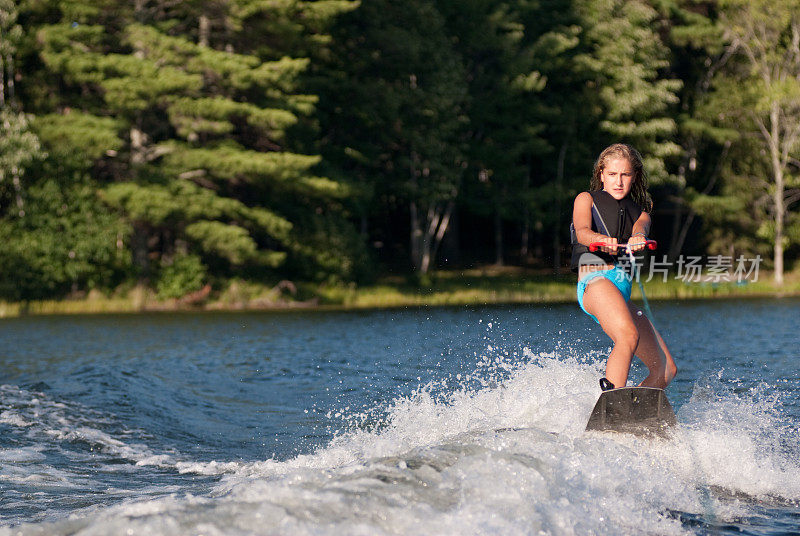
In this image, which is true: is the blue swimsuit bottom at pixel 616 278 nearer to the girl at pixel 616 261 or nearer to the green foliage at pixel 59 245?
the girl at pixel 616 261

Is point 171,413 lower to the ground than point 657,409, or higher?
lower

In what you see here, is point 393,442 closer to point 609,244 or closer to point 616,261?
point 616,261

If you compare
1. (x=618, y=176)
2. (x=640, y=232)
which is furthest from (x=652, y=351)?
(x=618, y=176)

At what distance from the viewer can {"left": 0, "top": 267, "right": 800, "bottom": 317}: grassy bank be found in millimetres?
24984

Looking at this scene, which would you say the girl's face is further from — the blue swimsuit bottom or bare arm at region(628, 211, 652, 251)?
the blue swimsuit bottom

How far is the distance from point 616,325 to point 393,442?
189 cm

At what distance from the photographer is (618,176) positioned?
6035mm

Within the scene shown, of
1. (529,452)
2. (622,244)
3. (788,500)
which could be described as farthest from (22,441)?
(788,500)

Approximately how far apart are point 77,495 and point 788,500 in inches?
163

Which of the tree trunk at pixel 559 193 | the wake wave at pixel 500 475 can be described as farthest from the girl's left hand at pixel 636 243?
the tree trunk at pixel 559 193

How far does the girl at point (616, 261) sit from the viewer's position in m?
5.78

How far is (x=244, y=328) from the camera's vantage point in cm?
1933

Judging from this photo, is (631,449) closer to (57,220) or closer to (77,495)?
(77,495)

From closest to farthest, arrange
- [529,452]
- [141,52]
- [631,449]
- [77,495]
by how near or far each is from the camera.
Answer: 1. [529,452]
2. [631,449]
3. [77,495]
4. [141,52]
